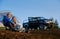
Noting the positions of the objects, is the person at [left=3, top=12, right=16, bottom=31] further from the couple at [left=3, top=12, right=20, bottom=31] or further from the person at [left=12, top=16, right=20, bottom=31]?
the person at [left=12, top=16, right=20, bottom=31]

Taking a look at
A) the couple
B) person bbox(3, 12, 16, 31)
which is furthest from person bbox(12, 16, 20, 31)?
person bbox(3, 12, 16, 31)

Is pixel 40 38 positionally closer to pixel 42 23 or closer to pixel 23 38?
pixel 23 38

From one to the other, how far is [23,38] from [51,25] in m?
9.86

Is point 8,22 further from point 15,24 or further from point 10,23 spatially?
point 15,24

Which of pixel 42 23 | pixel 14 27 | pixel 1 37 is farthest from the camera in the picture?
pixel 42 23

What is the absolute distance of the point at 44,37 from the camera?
9281mm

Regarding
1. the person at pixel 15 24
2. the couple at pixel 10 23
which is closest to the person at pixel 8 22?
the couple at pixel 10 23

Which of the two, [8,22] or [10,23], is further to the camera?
[8,22]

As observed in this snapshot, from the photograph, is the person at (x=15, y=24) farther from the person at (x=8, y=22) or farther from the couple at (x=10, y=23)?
the person at (x=8, y=22)

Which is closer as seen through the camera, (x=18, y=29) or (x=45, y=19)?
(x=18, y=29)

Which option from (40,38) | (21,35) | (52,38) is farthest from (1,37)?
(52,38)

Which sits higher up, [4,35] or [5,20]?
[5,20]

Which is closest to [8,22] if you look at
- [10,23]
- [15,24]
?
[10,23]

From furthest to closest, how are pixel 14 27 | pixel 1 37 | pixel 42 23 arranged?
pixel 42 23 < pixel 14 27 < pixel 1 37
